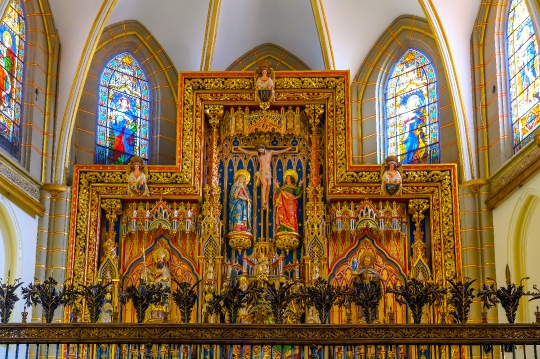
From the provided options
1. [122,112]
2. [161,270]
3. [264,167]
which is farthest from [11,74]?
[264,167]

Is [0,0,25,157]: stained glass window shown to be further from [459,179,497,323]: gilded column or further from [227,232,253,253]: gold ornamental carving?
[459,179,497,323]: gilded column

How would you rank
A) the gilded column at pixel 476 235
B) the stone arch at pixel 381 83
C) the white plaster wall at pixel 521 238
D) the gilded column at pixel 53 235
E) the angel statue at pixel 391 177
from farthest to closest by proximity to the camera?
1. the stone arch at pixel 381 83
2. the angel statue at pixel 391 177
3. the gilded column at pixel 53 235
4. the gilded column at pixel 476 235
5. the white plaster wall at pixel 521 238

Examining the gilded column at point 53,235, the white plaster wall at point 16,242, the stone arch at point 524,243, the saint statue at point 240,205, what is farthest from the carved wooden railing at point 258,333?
the saint statue at point 240,205

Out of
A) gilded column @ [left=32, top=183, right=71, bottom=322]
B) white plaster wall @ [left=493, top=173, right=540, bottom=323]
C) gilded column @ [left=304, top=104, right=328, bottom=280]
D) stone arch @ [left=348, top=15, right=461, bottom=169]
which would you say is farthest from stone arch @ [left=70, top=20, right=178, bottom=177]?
white plaster wall @ [left=493, top=173, right=540, bottom=323]

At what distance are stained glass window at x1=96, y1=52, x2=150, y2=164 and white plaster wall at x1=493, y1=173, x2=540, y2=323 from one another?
8458 millimetres

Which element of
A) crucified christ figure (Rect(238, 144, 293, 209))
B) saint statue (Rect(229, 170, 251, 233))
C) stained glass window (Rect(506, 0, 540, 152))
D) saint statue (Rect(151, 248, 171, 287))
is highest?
stained glass window (Rect(506, 0, 540, 152))

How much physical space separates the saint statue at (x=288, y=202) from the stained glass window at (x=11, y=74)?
5.63 metres

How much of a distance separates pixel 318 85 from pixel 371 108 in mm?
2177

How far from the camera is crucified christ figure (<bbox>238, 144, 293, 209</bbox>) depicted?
19.8 metres

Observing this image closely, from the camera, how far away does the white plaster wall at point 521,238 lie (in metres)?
16.7

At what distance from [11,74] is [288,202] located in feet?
21.1

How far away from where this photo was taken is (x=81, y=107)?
20422 millimetres

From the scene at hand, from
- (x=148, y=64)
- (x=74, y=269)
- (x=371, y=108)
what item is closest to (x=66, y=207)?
(x=74, y=269)

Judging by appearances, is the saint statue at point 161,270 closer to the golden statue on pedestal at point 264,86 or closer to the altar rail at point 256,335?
the golden statue on pedestal at point 264,86
